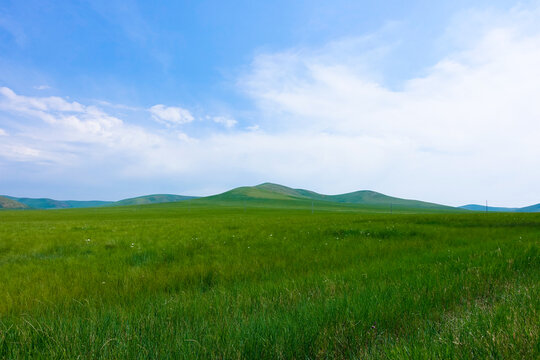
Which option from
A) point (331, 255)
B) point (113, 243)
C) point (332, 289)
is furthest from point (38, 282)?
point (331, 255)

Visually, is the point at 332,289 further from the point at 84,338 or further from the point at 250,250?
the point at 250,250

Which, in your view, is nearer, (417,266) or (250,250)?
(417,266)

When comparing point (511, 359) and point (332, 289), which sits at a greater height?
point (511, 359)

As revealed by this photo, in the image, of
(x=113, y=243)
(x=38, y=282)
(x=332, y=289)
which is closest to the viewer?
(x=332, y=289)

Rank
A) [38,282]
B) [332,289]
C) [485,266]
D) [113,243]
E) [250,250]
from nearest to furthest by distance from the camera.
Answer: [332,289], [485,266], [38,282], [250,250], [113,243]

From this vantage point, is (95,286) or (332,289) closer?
(332,289)

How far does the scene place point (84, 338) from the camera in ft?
8.46

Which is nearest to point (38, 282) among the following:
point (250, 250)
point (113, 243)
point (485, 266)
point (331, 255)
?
point (113, 243)

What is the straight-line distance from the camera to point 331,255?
304 inches

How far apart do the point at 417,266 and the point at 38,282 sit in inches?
324

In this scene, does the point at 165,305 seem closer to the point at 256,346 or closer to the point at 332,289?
the point at 256,346

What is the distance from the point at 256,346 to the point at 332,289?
207 cm

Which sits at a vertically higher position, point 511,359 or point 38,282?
point 511,359

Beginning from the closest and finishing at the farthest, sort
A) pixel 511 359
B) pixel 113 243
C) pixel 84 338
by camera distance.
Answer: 1. pixel 511 359
2. pixel 84 338
3. pixel 113 243
